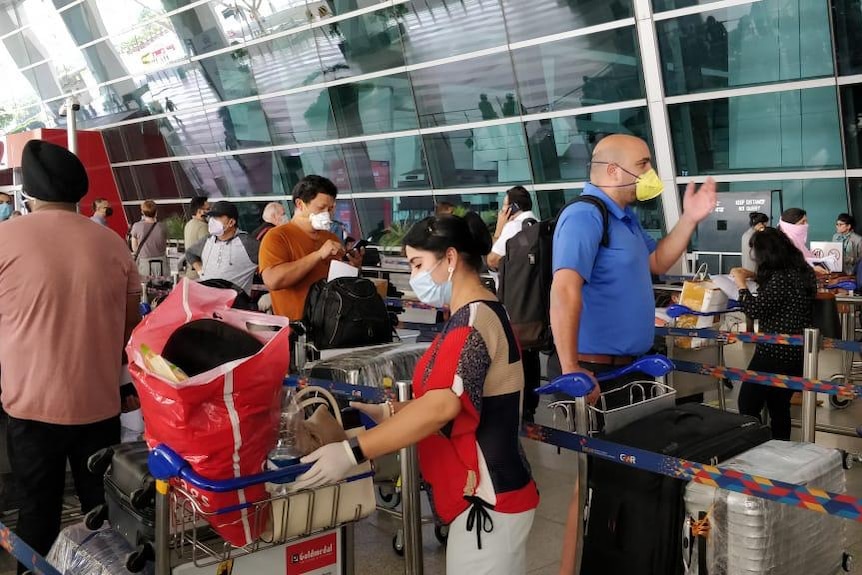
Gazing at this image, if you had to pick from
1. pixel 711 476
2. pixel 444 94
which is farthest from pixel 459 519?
pixel 444 94

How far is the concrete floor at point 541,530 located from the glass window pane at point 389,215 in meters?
10.3

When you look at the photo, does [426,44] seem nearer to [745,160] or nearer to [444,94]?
[444,94]

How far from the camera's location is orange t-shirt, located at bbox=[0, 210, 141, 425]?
300cm

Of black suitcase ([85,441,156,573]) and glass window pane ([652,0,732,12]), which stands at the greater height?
black suitcase ([85,441,156,573])

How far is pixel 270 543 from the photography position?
228cm

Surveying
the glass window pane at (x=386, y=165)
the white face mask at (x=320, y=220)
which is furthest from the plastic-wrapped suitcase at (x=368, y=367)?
the glass window pane at (x=386, y=165)

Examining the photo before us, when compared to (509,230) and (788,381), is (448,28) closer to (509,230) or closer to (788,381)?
(509,230)

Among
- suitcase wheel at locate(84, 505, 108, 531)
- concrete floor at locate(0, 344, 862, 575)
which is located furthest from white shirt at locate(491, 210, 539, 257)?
suitcase wheel at locate(84, 505, 108, 531)

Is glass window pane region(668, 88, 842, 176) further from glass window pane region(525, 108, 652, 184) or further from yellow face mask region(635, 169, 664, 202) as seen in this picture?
yellow face mask region(635, 169, 664, 202)

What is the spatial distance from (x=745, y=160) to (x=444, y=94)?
538 centimetres

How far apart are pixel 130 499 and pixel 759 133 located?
1077cm

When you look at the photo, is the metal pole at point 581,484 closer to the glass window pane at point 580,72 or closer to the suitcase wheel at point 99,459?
the suitcase wheel at point 99,459

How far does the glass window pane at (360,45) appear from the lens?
15.3 m

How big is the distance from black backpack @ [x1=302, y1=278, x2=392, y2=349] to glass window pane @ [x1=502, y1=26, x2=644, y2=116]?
28.4 feet
